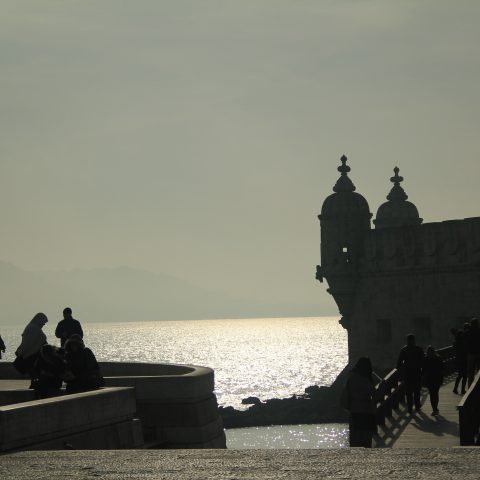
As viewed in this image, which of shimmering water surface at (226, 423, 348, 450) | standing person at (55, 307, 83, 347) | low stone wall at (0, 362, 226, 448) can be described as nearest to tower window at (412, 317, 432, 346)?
shimmering water surface at (226, 423, 348, 450)

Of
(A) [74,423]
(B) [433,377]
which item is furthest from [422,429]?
(A) [74,423]

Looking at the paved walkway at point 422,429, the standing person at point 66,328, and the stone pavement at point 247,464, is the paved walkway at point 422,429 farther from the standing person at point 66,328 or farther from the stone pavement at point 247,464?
the standing person at point 66,328

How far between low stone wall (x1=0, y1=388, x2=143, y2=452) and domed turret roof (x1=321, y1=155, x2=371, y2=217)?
33.4 m

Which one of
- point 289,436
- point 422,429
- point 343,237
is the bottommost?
point 289,436

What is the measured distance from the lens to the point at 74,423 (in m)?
11.8

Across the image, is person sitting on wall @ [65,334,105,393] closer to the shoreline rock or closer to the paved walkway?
the paved walkway

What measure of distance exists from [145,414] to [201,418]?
2.75 feet

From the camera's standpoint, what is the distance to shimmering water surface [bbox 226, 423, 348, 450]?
46094 mm

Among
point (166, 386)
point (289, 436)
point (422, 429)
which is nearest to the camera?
point (166, 386)

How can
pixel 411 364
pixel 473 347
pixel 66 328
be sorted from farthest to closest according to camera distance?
1. pixel 473 347
2. pixel 411 364
3. pixel 66 328

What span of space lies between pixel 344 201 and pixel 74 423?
116 feet

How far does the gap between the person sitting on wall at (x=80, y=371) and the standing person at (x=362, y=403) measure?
358 centimetres

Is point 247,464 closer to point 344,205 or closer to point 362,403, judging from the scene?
point 362,403

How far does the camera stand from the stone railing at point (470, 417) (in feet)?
43.8
